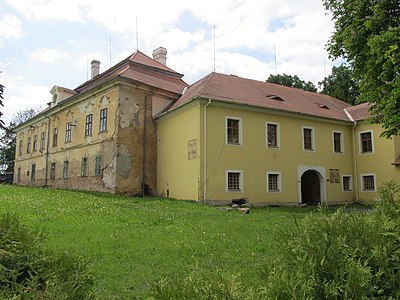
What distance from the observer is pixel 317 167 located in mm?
24891

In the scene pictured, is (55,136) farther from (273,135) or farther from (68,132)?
(273,135)

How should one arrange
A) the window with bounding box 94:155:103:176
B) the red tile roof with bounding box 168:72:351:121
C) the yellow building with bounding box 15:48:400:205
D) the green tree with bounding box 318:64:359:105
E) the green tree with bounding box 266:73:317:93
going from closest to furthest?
1. the yellow building with bounding box 15:48:400:205
2. the red tile roof with bounding box 168:72:351:121
3. the window with bounding box 94:155:103:176
4. the green tree with bounding box 318:64:359:105
5. the green tree with bounding box 266:73:317:93

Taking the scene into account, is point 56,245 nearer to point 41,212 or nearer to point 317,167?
point 41,212

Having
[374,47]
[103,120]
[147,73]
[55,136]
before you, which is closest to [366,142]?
[374,47]

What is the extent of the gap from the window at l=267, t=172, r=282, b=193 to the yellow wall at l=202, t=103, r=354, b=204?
10.3 inches

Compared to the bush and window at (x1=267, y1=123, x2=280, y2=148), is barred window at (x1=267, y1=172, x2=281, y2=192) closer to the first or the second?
window at (x1=267, y1=123, x2=280, y2=148)

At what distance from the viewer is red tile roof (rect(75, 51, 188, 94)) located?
25953mm

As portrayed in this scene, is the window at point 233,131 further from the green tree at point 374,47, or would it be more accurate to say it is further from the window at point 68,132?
the window at point 68,132

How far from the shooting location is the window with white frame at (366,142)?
2595 cm

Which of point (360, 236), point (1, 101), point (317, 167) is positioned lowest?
point (360, 236)

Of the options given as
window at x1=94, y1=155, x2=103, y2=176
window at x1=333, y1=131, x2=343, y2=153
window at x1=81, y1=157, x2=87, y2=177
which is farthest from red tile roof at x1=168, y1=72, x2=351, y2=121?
window at x1=81, y1=157, x2=87, y2=177

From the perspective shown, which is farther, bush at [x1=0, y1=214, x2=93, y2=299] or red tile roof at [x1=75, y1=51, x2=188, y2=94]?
red tile roof at [x1=75, y1=51, x2=188, y2=94]

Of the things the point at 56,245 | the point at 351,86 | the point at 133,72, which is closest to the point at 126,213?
the point at 56,245

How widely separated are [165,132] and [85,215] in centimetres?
1227
